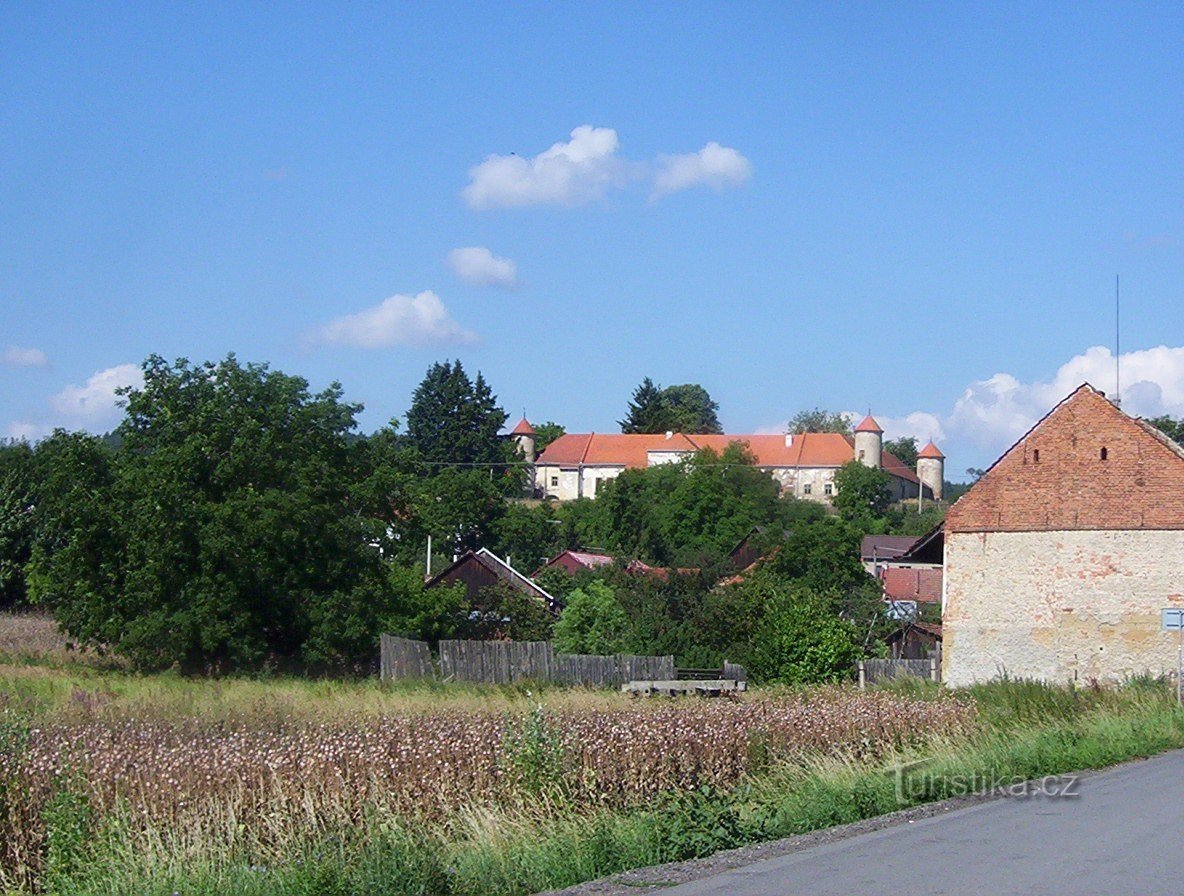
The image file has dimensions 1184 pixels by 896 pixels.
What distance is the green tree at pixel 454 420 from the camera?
465 ft

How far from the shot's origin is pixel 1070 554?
35969 mm

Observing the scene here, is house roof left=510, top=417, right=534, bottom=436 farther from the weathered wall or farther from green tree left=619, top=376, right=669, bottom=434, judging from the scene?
the weathered wall

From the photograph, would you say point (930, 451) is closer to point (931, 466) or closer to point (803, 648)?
point (931, 466)

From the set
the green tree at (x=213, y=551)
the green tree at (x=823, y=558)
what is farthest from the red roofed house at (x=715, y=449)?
the green tree at (x=213, y=551)

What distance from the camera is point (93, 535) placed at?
42.2 m

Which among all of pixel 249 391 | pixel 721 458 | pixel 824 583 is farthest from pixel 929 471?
pixel 249 391

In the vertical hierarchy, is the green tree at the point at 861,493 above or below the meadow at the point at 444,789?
above

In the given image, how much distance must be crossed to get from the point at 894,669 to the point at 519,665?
10.5 meters

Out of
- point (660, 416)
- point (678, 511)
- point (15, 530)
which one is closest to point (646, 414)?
point (660, 416)

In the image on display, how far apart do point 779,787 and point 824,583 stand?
160 ft

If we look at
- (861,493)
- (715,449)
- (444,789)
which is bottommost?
(444,789)

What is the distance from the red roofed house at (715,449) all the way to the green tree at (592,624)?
113637 mm

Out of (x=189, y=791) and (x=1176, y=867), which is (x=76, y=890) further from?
(x=1176, y=867)

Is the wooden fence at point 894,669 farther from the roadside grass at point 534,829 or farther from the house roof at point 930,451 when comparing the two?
the house roof at point 930,451
